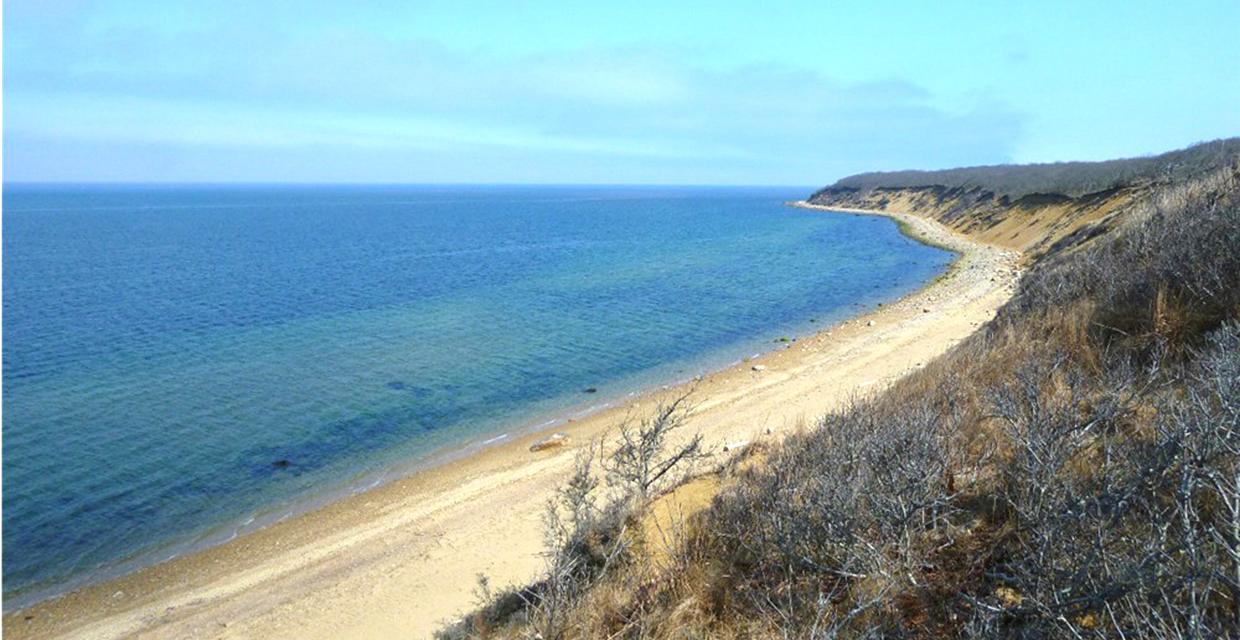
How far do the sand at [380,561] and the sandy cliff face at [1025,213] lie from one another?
64.8 feet

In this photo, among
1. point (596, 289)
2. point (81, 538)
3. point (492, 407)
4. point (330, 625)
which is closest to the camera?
point (330, 625)

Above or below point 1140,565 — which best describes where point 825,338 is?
below

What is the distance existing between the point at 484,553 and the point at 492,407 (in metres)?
9.00

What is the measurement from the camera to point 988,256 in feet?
159

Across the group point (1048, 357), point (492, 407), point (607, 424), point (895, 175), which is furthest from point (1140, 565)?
point (895, 175)

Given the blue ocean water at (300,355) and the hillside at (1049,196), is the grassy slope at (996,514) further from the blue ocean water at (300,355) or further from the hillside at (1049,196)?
the hillside at (1049,196)

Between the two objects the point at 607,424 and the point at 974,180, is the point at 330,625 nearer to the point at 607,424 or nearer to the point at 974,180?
the point at 607,424

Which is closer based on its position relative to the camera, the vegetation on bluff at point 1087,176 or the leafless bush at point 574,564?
the leafless bush at point 574,564

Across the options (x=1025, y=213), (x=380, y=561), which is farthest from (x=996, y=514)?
(x=1025, y=213)

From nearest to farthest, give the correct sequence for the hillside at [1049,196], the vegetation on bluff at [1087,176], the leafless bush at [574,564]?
the leafless bush at [574,564], the vegetation on bluff at [1087,176], the hillside at [1049,196]

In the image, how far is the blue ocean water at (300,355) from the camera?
620 inches

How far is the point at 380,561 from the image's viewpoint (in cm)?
1287

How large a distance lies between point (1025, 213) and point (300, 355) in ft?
185

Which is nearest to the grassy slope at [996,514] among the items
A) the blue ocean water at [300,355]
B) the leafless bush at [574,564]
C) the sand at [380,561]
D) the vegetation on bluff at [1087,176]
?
the leafless bush at [574,564]
